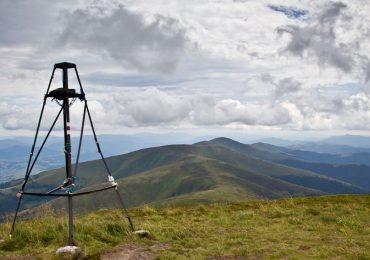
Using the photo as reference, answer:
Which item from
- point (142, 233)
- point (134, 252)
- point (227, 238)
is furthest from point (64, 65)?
point (227, 238)

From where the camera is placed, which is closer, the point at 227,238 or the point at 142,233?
the point at 227,238

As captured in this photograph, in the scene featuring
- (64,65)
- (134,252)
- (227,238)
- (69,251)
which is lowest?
(227,238)

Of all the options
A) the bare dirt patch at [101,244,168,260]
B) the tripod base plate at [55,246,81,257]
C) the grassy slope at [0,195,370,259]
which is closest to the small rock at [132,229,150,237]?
the grassy slope at [0,195,370,259]

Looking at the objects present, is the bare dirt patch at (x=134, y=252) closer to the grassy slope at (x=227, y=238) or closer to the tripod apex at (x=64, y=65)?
the grassy slope at (x=227, y=238)

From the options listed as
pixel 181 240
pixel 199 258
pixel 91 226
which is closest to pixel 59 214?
pixel 91 226

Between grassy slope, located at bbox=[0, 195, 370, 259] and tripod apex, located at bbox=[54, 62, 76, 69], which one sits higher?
tripod apex, located at bbox=[54, 62, 76, 69]

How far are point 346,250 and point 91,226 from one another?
39.2 feet

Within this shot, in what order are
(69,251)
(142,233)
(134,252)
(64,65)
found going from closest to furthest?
1. (69,251)
2. (134,252)
3. (64,65)
4. (142,233)

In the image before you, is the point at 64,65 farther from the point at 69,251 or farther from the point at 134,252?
the point at 134,252

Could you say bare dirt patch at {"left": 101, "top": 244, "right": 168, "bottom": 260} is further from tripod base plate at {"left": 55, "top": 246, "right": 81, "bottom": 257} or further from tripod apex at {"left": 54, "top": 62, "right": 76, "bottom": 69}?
tripod apex at {"left": 54, "top": 62, "right": 76, "bottom": 69}

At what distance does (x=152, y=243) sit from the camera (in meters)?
17.9

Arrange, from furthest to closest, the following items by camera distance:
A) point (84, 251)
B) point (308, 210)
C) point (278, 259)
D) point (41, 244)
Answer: point (308, 210), point (41, 244), point (84, 251), point (278, 259)

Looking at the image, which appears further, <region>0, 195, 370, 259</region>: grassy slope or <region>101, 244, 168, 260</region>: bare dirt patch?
<region>0, 195, 370, 259</region>: grassy slope

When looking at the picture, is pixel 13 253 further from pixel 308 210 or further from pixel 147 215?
pixel 308 210
